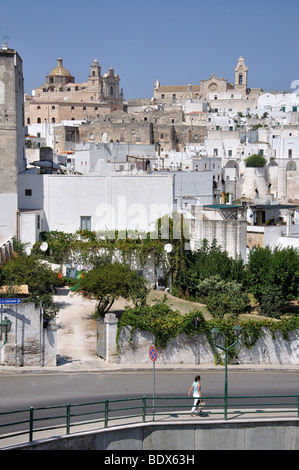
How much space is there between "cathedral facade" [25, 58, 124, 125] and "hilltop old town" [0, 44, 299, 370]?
0.49 ft

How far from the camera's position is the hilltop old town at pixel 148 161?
26828 mm

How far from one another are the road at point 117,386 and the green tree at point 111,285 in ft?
11.4

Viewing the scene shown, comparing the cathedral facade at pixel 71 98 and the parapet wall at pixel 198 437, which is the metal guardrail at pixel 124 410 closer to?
the parapet wall at pixel 198 437

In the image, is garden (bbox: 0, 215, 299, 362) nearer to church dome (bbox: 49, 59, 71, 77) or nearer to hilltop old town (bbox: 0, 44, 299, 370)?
hilltop old town (bbox: 0, 44, 299, 370)

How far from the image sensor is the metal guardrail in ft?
40.3

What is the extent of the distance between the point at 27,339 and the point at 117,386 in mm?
2595

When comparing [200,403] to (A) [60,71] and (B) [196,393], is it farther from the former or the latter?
(A) [60,71]

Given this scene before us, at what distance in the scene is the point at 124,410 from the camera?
1362 cm

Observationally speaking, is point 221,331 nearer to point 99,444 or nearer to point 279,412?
point 279,412

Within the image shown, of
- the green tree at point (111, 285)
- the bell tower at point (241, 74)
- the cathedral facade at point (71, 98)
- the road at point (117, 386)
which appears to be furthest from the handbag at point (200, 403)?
the bell tower at point (241, 74)

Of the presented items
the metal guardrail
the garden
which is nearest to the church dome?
the garden

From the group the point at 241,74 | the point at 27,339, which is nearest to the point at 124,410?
the point at 27,339

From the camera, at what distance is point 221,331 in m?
18.2
